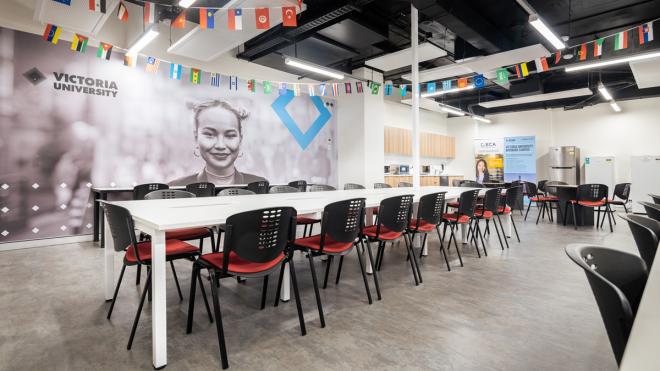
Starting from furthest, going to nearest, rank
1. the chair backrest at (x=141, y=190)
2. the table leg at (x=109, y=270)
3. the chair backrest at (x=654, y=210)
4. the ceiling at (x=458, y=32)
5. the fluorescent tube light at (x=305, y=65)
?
the fluorescent tube light at (x=305, y=65), the ceiling at (x=458, y=32), the chair backrest at (x=141, y=190), the table leg at (x=109, y=270), the chair backrest at (x=654, y=210)

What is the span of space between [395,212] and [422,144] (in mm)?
8239

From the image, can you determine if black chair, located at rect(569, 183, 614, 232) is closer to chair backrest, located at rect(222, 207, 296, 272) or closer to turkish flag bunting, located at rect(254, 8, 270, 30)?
turkish flag bunting, located at rect(254, 8, 270, 30)

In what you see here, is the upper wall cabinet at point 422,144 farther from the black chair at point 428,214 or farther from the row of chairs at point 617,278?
the row of chairs at point 617,278

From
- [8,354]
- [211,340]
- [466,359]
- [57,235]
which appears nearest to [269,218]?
[211,340]

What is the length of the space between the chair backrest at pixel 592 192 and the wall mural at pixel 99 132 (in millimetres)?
6310

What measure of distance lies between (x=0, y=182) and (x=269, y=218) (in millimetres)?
4878

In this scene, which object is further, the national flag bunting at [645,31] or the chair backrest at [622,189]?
the chair backrest at [622,189]

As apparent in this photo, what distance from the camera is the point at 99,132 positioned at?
521 cm

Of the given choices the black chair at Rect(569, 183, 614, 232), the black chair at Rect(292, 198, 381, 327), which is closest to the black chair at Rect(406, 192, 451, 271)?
the black chair at Rect(292, 198, 381, 327)

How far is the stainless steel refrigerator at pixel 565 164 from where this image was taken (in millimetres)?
9781

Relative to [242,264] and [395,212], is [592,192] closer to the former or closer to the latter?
[395,212]

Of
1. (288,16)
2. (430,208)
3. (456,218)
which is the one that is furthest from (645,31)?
(288,16)

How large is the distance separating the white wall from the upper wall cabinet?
2.29 ft

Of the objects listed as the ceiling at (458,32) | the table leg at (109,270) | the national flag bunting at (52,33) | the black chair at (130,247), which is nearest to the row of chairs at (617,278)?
the black chair at (130,247)
